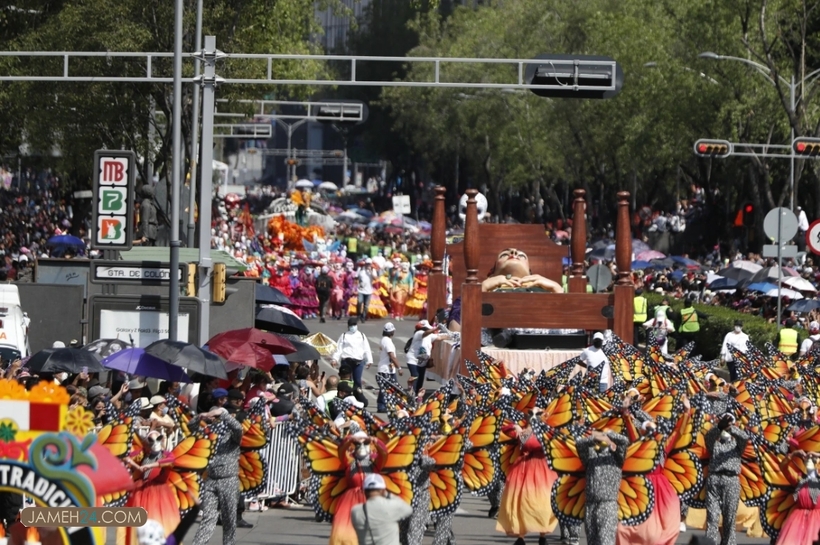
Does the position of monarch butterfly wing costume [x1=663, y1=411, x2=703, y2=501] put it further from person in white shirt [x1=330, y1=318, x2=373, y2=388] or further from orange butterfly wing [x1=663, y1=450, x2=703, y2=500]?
person in white shirt [x1=330, y1=318, x2=373, y2=388]

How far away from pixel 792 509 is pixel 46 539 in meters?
7.16

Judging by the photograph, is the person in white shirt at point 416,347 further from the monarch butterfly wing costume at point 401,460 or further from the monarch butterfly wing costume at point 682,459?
the monarch butterfly wing costume at point 401,460

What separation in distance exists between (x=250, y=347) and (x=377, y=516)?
27.8 feet

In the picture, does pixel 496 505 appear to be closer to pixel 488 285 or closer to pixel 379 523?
pixel 379 523

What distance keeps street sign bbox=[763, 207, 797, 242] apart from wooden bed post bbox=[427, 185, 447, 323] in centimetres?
554

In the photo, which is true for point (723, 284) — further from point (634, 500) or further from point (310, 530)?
point (634, 500)

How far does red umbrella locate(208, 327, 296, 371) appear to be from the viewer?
1916 centimetres

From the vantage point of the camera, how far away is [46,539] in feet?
28.7

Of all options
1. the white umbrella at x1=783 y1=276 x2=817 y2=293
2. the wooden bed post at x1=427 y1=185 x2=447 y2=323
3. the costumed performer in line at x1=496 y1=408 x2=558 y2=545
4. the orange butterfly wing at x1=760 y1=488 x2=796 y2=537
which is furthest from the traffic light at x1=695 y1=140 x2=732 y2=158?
the orange butterfly wing at x1=760 y1=488 x2=796 y2=537

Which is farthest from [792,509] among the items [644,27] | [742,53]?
[644,27]

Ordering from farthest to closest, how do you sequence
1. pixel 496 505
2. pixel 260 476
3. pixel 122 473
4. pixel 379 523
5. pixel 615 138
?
pixel 615 138 → pixel 496 505 → pixel 260 476 → pixel 379 523 → pixel 122 473

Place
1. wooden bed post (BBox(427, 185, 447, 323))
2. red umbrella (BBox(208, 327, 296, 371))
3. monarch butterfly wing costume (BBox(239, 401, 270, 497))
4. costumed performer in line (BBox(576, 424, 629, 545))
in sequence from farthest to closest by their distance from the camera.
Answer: wooden bed post (BBox(427, 185, 447, 323)) → red umbrella (BBox(208, 327, 296, 371)) → monarch butterfly wing costume (BBox(239, 401, 270, 497)) → costumed performer in line (BBox(576, 424, 629, 545))

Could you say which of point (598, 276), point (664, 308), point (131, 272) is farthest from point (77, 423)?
point (598, 276)

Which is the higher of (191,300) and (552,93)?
(552,93)
